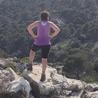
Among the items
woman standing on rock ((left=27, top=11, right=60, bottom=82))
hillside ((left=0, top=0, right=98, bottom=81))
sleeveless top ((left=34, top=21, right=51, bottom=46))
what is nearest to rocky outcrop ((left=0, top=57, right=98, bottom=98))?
woman standing on rock ((left=27, top=11, right=60, bottom=82))

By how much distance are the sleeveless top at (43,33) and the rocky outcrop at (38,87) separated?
Result: 0.90 meters

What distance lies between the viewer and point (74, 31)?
9688 cm

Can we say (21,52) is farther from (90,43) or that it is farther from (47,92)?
(47,92)

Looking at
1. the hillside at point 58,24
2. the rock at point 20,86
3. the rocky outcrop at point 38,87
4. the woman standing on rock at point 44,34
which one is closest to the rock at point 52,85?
the rocky outcrop at point 38,87

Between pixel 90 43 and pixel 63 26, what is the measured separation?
16580 millimetres

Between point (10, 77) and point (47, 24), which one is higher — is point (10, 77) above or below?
below

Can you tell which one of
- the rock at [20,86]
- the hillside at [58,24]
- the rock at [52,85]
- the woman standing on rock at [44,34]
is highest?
the woman standing on rock at [44,34]

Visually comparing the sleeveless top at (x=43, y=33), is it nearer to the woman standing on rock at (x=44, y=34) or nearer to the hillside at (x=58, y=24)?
the woman standing on rock at (x=44, y=34)

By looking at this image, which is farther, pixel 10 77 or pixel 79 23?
pixel 79 23

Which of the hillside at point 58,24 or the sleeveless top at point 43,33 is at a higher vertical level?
the sleeveless top at point 43,33

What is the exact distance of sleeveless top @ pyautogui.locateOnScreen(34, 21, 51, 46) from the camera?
382 inches

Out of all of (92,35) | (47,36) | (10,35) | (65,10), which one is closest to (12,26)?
(10,35)

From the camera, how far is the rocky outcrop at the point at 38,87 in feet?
28.5

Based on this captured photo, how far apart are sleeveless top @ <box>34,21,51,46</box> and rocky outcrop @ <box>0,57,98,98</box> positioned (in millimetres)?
901
